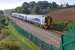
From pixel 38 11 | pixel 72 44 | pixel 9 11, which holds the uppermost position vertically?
pixel 72 44

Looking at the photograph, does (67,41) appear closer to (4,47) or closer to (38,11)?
(4,47)

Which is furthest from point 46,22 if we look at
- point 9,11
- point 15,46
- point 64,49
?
point 9,11

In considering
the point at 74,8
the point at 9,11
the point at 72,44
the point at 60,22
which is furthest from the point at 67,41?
the point at 9,11

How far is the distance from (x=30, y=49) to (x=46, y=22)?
652 centimetres

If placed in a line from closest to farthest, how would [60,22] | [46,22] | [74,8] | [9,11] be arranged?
[74,8], [60,22], [46,22], [9,11]

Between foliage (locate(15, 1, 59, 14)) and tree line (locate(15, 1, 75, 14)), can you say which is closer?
tree line (locate(15, 1, 75, 14))

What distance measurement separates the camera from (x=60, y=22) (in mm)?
10805

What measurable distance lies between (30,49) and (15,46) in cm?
331

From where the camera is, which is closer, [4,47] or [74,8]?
[74,8]

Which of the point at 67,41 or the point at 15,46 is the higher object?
the point at 67,41

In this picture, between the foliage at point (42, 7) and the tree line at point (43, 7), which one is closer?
the tree line at point (43, 7)

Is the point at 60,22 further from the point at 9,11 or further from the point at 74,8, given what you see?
the point at 9,11

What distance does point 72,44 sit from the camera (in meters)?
3.27

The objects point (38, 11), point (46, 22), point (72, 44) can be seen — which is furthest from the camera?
point (38, 11)
